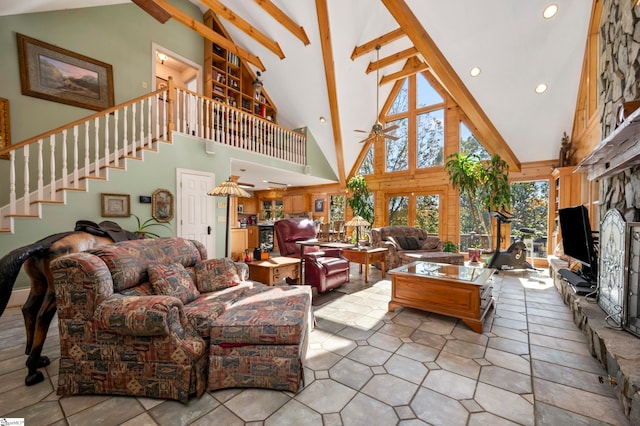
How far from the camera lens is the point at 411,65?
250 inches

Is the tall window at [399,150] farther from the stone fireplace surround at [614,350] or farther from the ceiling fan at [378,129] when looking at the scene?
the stone fireplace surround at [614,350]

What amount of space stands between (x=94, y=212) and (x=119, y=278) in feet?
8.46

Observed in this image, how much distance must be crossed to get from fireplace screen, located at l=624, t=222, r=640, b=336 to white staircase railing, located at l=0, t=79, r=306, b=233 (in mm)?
5306

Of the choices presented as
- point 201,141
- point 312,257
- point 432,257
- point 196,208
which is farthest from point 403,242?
point 201,141

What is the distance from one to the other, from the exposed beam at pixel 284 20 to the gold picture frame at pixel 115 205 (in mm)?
4050

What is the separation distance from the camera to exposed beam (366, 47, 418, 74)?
17.1 feet

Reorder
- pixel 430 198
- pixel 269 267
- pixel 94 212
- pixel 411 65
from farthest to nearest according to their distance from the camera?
pixel 430 198 → pixel 411 65 → pixel 94 212 → pixel 269 267

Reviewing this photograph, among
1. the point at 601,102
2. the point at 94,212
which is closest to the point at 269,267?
the point at 94,212

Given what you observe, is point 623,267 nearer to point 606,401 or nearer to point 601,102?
point 606,401

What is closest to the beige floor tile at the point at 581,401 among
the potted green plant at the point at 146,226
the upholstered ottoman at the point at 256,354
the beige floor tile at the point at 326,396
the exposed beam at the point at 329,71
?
the beige floor tile at the point at 326,396

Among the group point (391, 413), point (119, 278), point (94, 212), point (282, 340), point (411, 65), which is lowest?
point (391, 413)

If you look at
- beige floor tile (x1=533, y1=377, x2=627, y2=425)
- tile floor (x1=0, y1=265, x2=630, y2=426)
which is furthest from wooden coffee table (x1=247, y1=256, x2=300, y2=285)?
beige floor tile (x1=533, y1=377, x2=627, y2=425)

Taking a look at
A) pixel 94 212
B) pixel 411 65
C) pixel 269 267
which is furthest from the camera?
pixel 411 65

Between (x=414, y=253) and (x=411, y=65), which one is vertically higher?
(x=411, y=65)
